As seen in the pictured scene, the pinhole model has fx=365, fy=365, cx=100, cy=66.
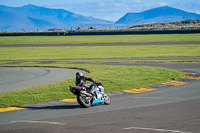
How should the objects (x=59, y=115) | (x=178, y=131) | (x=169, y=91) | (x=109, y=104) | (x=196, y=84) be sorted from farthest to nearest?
(x=196, y=84) → (x=169, y=91) → (x=109, y=104) → (x=59, y=115) → (x=178, y=131)

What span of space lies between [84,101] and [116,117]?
8.78 ft

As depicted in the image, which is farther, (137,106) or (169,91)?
(169,91)

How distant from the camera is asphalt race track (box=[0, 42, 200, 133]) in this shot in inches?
491

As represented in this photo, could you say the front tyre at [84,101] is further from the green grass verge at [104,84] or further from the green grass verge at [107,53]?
the green grass verge at [107,53]

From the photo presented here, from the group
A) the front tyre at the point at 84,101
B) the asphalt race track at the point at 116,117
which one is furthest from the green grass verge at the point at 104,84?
the front tyre at the point at 84,101

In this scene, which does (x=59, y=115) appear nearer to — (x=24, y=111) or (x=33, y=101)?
(x=24, y=111)

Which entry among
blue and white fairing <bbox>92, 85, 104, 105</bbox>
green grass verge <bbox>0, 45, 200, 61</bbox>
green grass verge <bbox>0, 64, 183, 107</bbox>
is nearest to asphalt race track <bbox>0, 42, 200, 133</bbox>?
blue and white fairing <bbox>92, 85, 104, 105</bbox>

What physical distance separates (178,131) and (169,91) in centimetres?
1043

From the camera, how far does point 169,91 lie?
2200cm

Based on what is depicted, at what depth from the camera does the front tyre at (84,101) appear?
54.2ft

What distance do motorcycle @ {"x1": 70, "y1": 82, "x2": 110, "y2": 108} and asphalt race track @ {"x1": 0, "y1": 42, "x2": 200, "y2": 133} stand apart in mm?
292

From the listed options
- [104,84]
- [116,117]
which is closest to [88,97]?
[116,117]

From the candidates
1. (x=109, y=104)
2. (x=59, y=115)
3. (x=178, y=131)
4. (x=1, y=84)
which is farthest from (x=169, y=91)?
(x=1, y=84)

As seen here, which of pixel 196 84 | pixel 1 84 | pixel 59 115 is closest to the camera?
pixel 59 115
